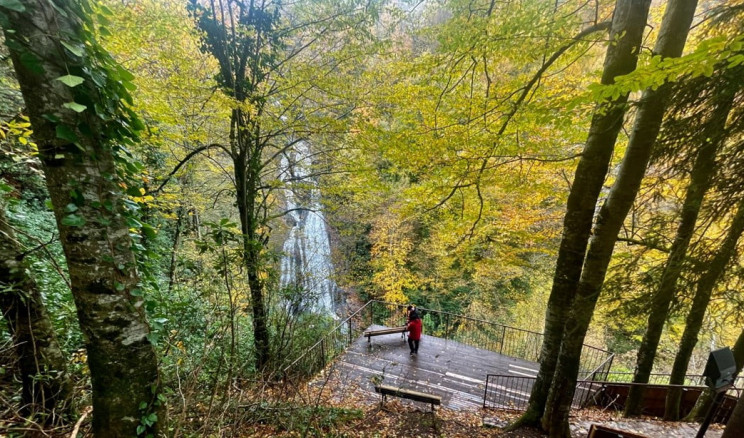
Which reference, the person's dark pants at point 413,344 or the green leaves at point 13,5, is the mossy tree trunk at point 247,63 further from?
the person's dark pants at point 413,344

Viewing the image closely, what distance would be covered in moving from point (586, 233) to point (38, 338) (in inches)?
237

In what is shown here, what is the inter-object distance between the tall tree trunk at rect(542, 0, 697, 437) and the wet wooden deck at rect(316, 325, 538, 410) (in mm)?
2733

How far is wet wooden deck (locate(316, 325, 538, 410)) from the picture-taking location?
6867 millimetres

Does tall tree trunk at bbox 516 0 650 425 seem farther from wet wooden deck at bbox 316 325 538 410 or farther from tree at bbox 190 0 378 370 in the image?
tree at bbox 190 0 378 370

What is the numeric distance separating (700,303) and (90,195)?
8033 millimetres

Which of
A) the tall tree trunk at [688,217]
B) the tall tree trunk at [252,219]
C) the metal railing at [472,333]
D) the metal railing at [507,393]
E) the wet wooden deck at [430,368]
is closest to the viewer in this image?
the tall tree trunk at [688,217]

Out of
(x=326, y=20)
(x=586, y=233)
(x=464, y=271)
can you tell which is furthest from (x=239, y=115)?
(x=464, y=271)

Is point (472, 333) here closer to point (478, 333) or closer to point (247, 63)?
point (478, 333)

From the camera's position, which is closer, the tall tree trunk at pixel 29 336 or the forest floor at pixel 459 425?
the tall tree trunk at pixel 29 336

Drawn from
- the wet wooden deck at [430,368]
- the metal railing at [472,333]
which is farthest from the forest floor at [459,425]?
the metal railing at [472,333]

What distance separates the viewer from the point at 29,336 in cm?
224

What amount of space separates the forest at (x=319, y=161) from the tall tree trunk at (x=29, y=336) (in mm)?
16

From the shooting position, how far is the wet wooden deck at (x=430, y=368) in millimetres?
6867

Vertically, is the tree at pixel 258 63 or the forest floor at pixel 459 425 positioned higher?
the tree at pixel 258 63
